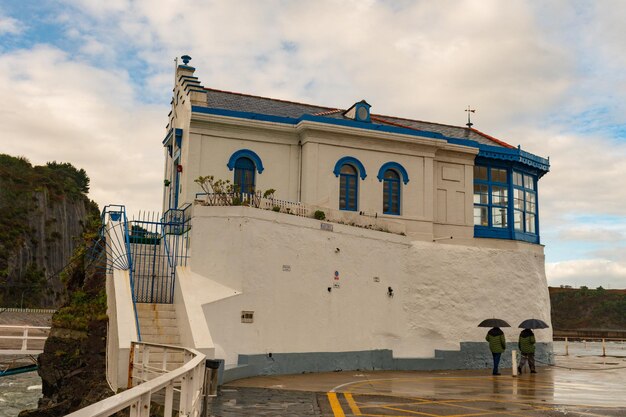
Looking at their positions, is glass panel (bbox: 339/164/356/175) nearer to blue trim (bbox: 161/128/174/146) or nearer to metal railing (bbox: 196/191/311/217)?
metal railing (bbox: 196/191/311/217)

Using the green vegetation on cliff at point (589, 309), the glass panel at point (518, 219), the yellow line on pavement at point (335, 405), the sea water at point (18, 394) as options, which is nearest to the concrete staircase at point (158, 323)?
the yellow line on pavement at point (335, 405)

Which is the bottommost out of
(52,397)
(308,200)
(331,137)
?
(52,397)

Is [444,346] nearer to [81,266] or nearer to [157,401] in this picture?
[81,266]

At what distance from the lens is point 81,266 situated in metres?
20.2

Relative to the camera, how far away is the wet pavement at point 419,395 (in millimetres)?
11555

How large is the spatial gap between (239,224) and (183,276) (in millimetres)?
2365

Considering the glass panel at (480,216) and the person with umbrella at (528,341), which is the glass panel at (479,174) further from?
the person with umbrella at (528,341)

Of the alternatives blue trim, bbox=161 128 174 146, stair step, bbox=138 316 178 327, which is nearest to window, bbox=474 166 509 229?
blue trim, bbox=161 128 174 146

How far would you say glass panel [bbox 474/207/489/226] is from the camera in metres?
28.9

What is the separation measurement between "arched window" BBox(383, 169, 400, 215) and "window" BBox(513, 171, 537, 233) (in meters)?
6.47

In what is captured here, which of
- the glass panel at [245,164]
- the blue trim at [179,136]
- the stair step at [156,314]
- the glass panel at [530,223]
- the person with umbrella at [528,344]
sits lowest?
the person with umbrella at [528,344]

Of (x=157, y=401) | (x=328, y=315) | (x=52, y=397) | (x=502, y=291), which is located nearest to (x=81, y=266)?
(x=52, y=397)

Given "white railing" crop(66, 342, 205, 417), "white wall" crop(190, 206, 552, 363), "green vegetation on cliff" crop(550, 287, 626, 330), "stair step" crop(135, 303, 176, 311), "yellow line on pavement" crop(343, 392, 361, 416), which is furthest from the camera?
"green vegetation on cliff" crop(550, 287, 626, 330)

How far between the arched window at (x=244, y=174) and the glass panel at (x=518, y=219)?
13.0m
